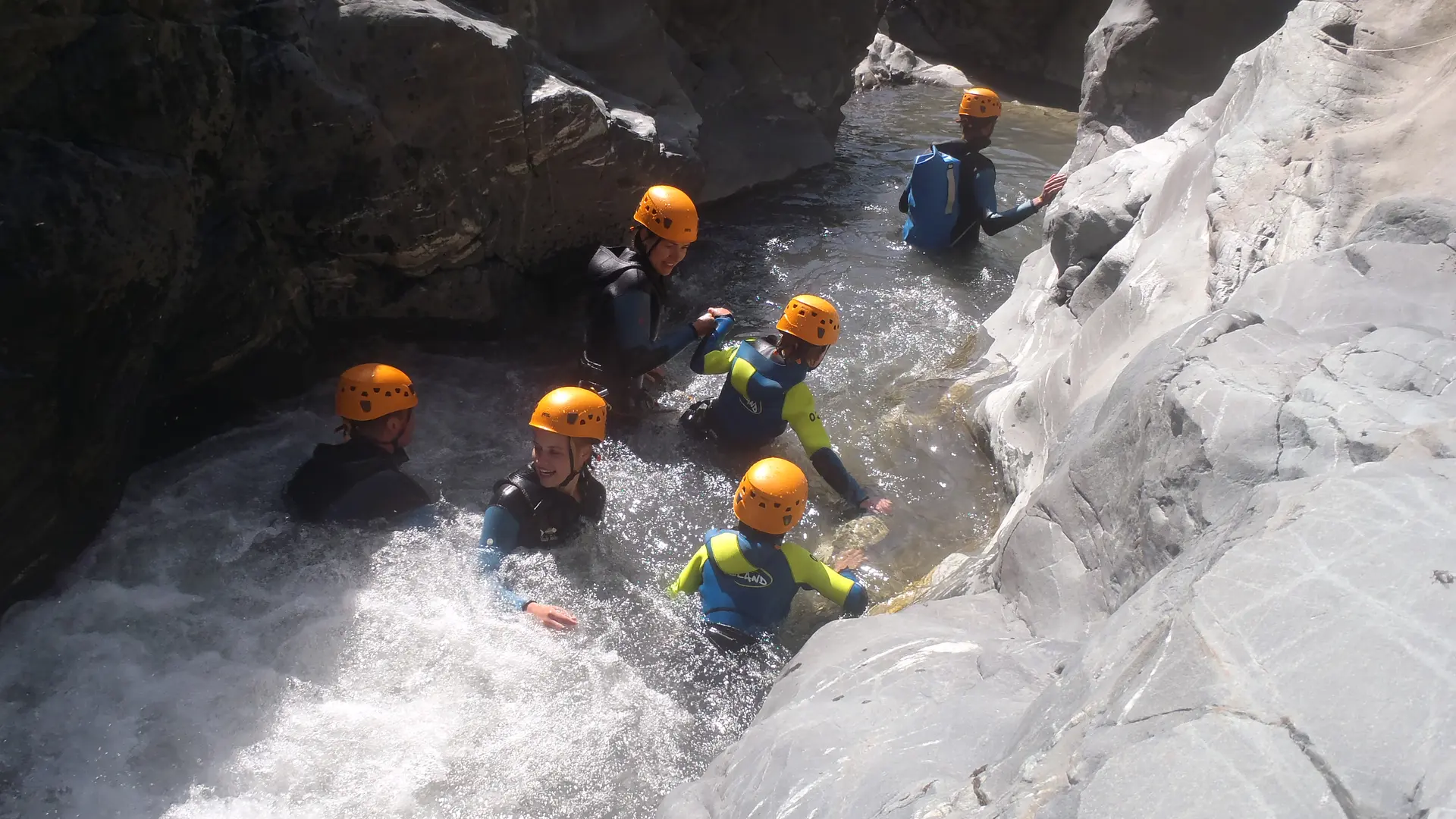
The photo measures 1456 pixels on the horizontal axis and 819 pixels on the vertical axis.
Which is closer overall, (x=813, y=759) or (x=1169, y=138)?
(x=813, y=759)

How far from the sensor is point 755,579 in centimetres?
383

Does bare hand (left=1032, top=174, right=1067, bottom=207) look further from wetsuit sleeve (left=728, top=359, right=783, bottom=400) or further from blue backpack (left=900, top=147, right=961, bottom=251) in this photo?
wetsuit sleeve (left=728, top=359, right=783, bottom=400)

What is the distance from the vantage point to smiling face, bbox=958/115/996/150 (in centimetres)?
781

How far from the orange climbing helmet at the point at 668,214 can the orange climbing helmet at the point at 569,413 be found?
144cm

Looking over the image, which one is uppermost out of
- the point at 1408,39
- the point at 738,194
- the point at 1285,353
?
the point at 1408,39

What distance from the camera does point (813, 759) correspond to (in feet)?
8.17

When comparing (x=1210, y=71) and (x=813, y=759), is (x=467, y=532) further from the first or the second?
(x=1210, y=71)

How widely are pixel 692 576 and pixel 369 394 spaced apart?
5.12 feet

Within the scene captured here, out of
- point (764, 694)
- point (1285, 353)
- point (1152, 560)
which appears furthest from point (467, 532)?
point (1285, 353)

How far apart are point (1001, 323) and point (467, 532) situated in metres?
3.86

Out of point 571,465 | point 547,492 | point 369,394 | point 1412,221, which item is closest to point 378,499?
point 369,394

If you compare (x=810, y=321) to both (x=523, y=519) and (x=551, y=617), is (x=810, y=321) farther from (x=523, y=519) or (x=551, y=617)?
(x=551, y=617)

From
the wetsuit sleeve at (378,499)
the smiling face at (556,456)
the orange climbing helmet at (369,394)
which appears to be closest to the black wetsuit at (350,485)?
the wetsuit sleeve at (378,499)

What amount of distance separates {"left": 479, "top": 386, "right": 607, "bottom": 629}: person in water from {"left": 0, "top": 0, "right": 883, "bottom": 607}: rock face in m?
1.61
